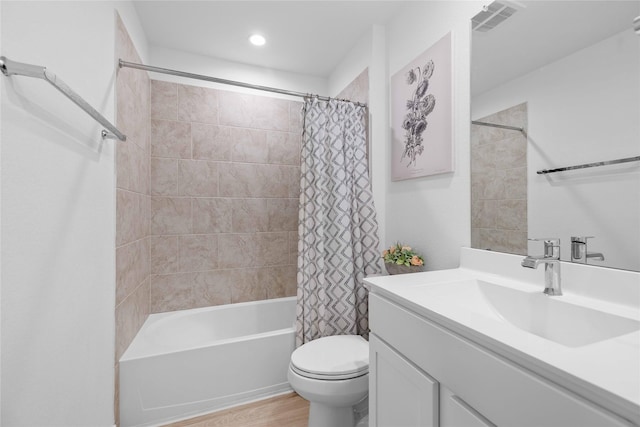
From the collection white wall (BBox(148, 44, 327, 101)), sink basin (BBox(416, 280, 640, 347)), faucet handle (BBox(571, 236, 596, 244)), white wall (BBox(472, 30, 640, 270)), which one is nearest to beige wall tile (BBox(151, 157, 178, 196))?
white wall (BBox(148, 44, 327, 101))

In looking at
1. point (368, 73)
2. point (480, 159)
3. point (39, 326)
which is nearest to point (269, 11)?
point (368, 73)

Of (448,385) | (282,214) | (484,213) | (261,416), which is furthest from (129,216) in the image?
(484,213)

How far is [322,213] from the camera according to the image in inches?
72.3

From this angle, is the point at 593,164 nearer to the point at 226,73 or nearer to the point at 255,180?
the point at 255,180

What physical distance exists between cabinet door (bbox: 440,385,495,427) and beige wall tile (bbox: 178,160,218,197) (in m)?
2.13

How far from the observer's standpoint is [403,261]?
1.57m

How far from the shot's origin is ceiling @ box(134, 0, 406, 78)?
1.77m

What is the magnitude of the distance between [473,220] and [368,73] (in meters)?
1.30

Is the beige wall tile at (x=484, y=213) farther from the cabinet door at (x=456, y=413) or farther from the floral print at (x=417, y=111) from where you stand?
the cabinet door at (x=456, y=413)

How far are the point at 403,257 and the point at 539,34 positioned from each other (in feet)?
3.75

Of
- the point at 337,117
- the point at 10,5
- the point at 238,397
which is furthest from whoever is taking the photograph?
the point at 337,117

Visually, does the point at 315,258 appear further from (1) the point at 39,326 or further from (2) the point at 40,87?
(2) the point at 40,87

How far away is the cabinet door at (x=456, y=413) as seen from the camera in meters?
0.65

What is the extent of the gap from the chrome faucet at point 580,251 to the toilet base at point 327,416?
3.96 feet
